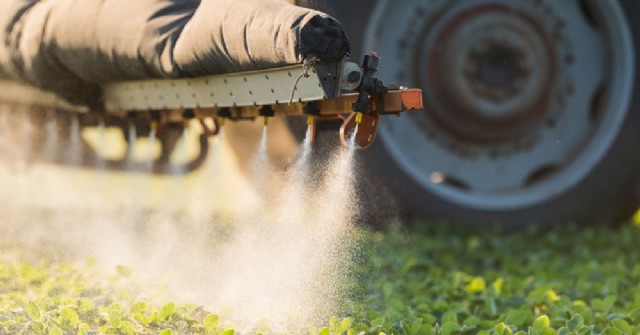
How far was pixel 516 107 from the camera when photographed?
501cm

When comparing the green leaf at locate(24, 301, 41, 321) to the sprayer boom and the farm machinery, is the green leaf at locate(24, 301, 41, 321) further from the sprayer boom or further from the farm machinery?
the farm machinery

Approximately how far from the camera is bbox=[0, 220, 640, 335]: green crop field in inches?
119

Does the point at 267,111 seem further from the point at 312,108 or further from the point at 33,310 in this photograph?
the point at 33,310

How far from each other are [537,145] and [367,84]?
2283 millimetres

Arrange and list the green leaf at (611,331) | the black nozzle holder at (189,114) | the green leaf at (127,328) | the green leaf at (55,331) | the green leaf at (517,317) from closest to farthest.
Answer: the green leaf at (55,331), the green leaf at (127,328), the green leaf at (611,331), the green leaf at (517,317), the black nozzle holder at (189,114)

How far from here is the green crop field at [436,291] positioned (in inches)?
119

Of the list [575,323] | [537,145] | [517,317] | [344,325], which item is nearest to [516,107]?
[537,145]

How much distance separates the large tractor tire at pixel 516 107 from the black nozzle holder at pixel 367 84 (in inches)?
73.7

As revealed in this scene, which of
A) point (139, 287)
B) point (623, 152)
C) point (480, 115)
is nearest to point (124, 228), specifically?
point (139, 287)

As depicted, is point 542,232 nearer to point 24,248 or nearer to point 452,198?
point 452,198

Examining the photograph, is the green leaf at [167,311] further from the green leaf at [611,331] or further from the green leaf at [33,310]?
the green leaf at [611,331]

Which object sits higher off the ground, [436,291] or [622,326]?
[622,326]

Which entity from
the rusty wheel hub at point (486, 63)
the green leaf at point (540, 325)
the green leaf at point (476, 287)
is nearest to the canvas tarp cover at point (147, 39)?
the green leaf at point (540, 325)

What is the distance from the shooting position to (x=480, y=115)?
5.00 metres
